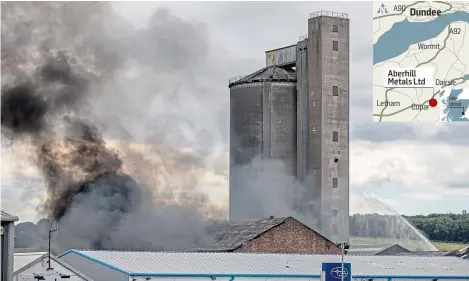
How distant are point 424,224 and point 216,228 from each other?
6530 cm

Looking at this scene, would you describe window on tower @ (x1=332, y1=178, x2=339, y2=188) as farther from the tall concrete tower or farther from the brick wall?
the brick wall

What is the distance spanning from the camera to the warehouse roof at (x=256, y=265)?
200 ft

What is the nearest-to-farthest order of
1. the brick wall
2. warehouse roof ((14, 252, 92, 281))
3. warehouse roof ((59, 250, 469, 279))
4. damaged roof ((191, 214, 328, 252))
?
warehouse roof ((14, 252, 92, 281))
warehouse roof ((59, 250, 469, 279))
the brick wall
damaged roof ((191, 214, 328, 252))

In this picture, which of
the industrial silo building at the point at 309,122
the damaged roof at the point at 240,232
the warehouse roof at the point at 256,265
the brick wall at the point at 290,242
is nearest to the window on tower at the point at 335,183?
the industrial silo building at the point at 309,122

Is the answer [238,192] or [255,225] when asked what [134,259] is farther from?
[238,192]

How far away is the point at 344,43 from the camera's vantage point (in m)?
113

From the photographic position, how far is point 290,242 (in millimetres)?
84312

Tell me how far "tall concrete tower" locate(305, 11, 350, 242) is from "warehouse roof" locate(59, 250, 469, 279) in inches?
1331

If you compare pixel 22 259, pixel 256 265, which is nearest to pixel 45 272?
pixel 22 259

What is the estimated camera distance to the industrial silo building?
358ft

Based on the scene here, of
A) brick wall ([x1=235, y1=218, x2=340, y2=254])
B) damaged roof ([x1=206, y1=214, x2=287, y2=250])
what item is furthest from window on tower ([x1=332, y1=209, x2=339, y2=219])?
brick wall ([x1=235, y1=218, x2=340, y2=254])

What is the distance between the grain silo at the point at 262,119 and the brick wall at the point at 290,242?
21.3m

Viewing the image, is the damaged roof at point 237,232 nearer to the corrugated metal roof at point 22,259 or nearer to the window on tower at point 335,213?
the corrugated metal roof at point 22,259

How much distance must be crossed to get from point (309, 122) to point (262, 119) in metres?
5.36
